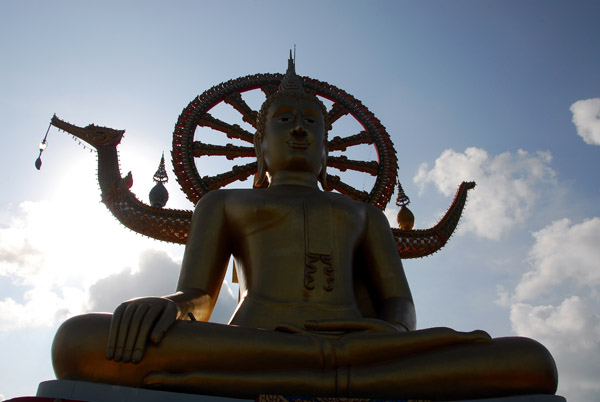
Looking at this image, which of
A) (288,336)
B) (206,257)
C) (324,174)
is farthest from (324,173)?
(288,336)

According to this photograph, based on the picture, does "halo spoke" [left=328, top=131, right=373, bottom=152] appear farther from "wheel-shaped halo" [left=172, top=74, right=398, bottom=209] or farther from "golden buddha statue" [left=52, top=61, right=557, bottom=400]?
"golden buddha statue" [left=52, top=61, right=557, bottom=400]

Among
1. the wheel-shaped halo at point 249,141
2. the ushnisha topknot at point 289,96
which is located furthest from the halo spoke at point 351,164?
the ushnisha topknot at point 289,96

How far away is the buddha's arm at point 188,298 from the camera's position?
2717mm

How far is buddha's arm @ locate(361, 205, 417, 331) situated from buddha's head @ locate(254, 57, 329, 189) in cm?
70

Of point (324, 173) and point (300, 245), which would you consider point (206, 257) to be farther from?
point (324, 173)

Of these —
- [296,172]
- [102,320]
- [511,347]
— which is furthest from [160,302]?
[296,172]

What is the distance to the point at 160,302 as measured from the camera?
2965 mm

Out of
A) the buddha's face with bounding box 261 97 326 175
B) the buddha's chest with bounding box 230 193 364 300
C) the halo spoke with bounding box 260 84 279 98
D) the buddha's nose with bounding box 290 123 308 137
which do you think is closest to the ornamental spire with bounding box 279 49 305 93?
the buddha's face with bounding box 261 97 326 175

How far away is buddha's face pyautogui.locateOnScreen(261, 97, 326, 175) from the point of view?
4707 millimetres

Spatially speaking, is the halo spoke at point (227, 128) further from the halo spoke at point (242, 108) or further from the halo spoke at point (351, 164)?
the halo spoke at point (351, 164)

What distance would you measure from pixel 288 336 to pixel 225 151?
303 cm

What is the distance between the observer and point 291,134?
470 cm

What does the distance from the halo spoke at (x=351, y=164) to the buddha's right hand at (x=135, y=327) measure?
3.15 metres

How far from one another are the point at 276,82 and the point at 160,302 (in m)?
3.56
